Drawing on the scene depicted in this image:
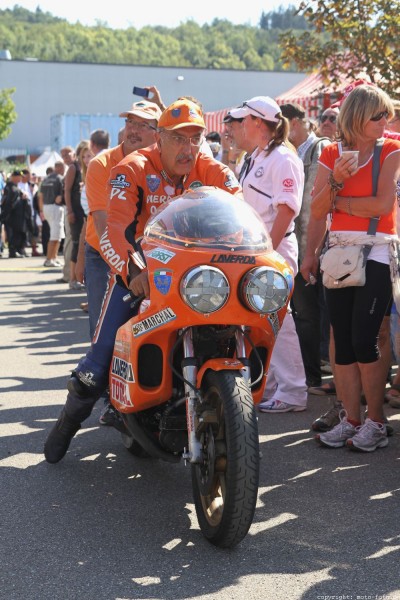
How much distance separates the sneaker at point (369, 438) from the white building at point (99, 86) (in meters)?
76.1

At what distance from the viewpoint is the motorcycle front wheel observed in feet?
13.1

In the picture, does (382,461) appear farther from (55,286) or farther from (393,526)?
(55,286)

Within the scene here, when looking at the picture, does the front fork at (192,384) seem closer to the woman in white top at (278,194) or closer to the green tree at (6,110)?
the woman in white top at (278,194)

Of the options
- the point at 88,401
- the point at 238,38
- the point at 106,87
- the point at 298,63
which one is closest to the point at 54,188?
the point at 298,63

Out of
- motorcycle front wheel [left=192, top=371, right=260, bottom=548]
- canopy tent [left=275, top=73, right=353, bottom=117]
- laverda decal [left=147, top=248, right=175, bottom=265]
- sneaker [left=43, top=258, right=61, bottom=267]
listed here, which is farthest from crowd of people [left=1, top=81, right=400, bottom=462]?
sneaker [left=43, top=258, right=61, bottom=267]

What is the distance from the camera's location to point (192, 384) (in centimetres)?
429

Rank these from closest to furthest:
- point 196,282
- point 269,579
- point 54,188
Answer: point 269,579, point 196,282, point 54,188

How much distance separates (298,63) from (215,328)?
9274 mm

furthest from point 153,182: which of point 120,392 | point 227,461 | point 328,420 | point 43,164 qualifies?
point 43,164

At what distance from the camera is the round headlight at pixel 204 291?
417cm

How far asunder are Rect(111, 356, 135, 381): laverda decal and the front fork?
31 centimetres

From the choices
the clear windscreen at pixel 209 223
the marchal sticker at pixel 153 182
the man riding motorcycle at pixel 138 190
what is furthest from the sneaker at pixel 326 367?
the clear windscreen at pixel 209 223

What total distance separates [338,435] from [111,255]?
1.87m

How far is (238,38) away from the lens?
167 metres
